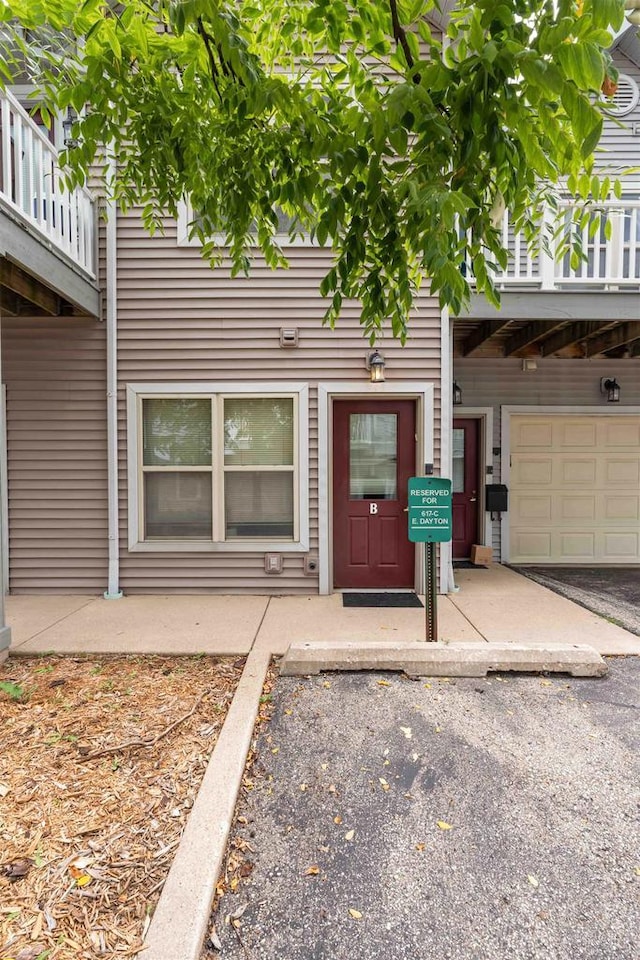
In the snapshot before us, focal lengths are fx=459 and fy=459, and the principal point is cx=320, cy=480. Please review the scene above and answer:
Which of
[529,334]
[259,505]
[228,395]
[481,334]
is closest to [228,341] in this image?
[228,395]

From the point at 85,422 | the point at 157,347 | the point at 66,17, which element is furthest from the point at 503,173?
the point at 85,422

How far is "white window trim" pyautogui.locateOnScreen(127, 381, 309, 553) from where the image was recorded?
4.73 m

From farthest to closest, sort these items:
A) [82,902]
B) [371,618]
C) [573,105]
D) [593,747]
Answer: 1. [371,618]
2. [593,747]
3. [82,902]
4. [573,105]

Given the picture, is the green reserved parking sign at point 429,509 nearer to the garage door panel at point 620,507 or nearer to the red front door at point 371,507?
the red front door at point 371,507

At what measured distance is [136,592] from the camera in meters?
4.78

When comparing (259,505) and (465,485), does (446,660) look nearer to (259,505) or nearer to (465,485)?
(259,505)

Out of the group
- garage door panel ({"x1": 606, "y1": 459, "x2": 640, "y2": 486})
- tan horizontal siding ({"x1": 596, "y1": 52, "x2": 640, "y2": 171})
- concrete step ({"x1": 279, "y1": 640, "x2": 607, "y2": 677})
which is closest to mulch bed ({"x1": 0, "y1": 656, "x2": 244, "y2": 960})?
concrete step ({"x1": 279, "y1": 640, "x2": 607, "y2": 677})

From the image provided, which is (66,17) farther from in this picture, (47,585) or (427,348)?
(47,585)

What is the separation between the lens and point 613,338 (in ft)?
17.4

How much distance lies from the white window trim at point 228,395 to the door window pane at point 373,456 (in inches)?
21.4

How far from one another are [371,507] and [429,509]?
1.71m

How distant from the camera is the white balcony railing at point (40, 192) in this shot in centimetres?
338

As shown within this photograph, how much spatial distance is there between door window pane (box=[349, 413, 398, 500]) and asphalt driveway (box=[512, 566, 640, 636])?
2180 mm

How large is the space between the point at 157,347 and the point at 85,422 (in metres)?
1.09
